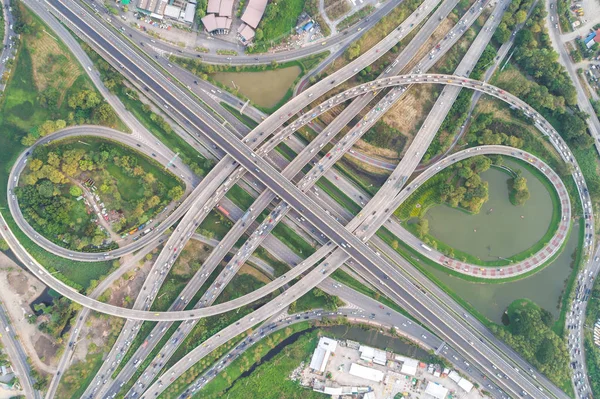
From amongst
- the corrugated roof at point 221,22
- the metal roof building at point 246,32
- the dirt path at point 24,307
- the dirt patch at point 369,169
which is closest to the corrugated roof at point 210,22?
the corrugated roof at point 221,22

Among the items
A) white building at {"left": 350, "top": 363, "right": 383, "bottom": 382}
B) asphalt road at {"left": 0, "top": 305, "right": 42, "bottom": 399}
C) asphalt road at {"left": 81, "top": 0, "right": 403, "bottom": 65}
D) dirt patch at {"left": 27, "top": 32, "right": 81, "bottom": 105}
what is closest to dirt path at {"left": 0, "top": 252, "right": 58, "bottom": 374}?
asphalt road at {"left": 0, "top": 305, "right": 42, "bottom": 399}

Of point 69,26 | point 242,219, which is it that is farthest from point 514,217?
point 69,26

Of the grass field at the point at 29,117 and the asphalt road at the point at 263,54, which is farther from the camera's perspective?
the asphalt road at the point at 263,54

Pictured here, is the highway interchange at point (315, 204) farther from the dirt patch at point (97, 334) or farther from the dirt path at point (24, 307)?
the dirt patch at point (97, 334)

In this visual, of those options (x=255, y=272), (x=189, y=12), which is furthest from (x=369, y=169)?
(x=189, y=12)

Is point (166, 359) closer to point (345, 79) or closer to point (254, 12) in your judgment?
point (345, 79)

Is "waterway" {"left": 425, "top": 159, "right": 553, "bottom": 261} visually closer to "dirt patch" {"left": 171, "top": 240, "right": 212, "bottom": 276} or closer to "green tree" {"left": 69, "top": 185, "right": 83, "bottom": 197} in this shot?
"dirt patch" {"left": 171, "top": 240, "right": 212, "bottom": 276}

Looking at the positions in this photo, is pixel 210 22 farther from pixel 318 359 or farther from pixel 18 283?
pixel 318 359
